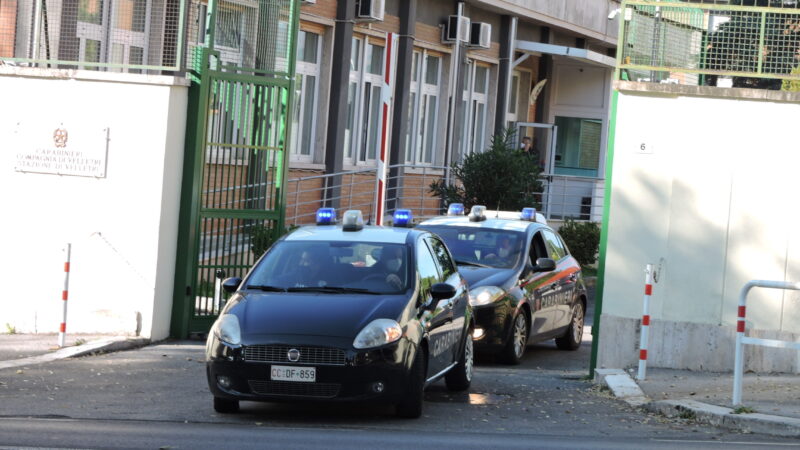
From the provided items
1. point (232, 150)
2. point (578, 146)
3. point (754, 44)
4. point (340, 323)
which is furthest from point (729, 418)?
point (578, 146)

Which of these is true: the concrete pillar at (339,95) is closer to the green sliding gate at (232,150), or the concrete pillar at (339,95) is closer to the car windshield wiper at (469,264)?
the green sliding gate at (232,150)

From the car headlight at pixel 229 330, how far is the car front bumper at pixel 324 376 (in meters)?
0.07

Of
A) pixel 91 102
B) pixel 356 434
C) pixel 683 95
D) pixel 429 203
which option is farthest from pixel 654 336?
pixel 429 203

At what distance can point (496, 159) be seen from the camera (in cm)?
2600

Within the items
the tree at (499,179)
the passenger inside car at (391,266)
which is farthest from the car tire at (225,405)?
the tree at (499,179)

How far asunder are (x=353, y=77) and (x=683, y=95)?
1492 centimetres

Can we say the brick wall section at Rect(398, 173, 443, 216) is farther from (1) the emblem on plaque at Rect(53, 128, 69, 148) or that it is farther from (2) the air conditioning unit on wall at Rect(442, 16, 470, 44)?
(1) the emblem on plaque at Rect(53, 128, 69, 148)

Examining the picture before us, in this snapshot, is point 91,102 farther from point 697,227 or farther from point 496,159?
point 496,159

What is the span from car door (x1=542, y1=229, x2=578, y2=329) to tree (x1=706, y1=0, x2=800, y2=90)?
3.69 meters

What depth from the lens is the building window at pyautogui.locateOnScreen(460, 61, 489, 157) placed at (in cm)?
3391

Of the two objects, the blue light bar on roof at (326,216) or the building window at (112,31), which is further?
the building window at (112,31)

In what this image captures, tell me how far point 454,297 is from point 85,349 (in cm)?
413

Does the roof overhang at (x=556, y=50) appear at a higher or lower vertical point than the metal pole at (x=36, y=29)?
higher

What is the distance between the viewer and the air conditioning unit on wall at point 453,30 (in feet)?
102
